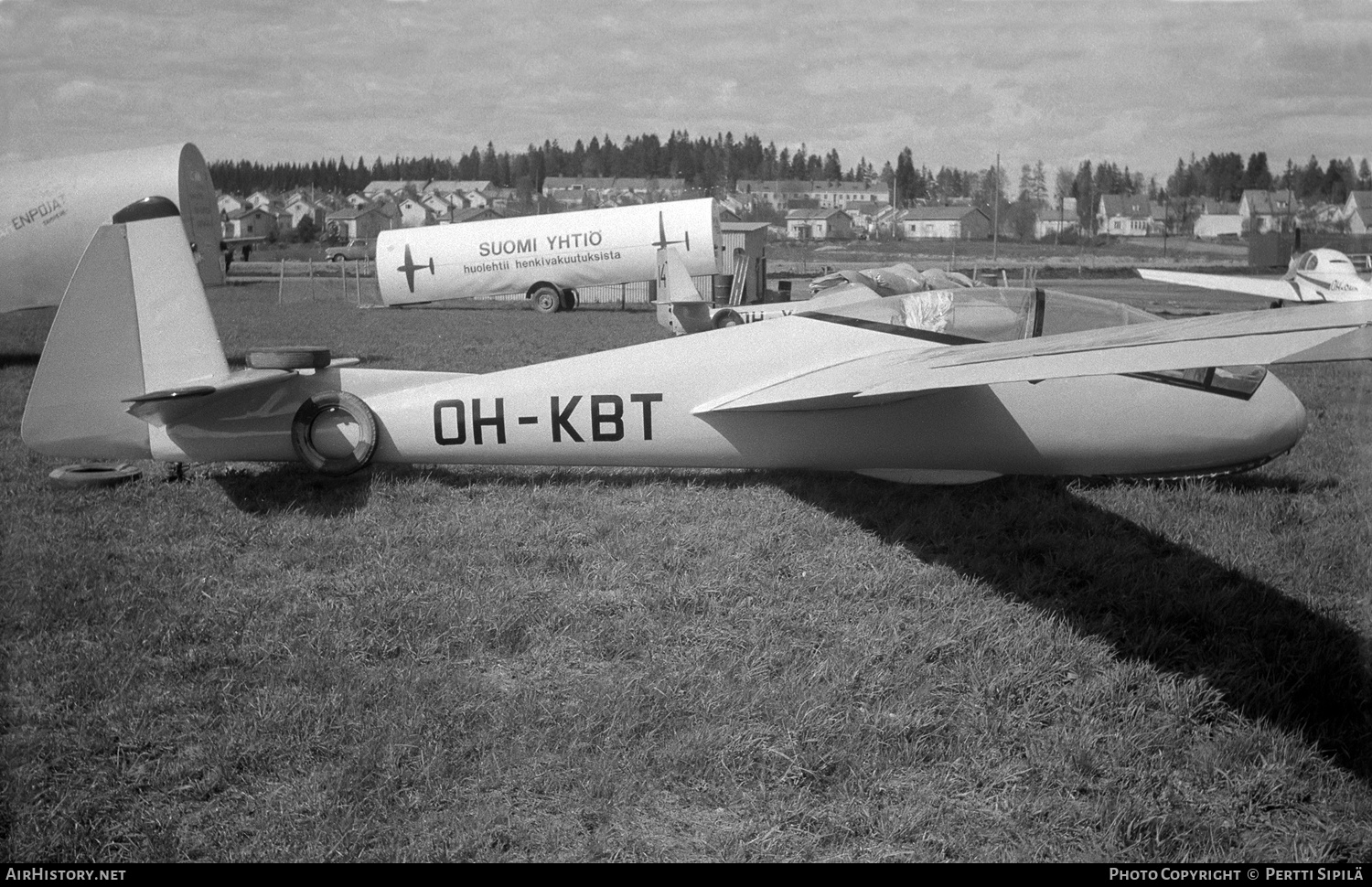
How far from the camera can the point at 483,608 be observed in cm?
498

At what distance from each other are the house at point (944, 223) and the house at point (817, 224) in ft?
26.8

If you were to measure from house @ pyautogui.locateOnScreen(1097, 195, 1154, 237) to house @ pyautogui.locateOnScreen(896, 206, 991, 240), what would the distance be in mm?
3663

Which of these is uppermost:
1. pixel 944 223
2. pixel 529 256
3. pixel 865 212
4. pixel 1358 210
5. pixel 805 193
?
pixel 805 193

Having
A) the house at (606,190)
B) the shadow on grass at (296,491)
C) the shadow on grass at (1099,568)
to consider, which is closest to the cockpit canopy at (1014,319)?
the shadow on grass at (1099,568)

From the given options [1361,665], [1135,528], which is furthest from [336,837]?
[1135,528]

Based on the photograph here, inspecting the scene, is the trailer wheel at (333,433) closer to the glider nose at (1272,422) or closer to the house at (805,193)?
the glider nose at (1272,422)

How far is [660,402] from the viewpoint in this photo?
694 centimetres

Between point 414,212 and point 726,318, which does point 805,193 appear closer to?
point 414,212

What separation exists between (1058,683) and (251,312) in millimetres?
25382

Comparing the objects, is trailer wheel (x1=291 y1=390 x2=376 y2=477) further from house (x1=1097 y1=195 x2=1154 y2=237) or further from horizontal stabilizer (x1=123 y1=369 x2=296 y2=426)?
house (x1=1097 y1=195 x2=1154 y2=237)

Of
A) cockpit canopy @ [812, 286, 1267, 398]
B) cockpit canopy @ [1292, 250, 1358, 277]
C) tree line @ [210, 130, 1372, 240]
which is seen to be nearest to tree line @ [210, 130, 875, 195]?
tree line @ [210, 130, 1372, 240]

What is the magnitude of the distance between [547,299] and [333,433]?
76.1 ft

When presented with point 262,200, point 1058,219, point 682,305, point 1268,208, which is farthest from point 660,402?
point 262,200

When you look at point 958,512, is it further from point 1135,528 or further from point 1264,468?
point 1264,468
